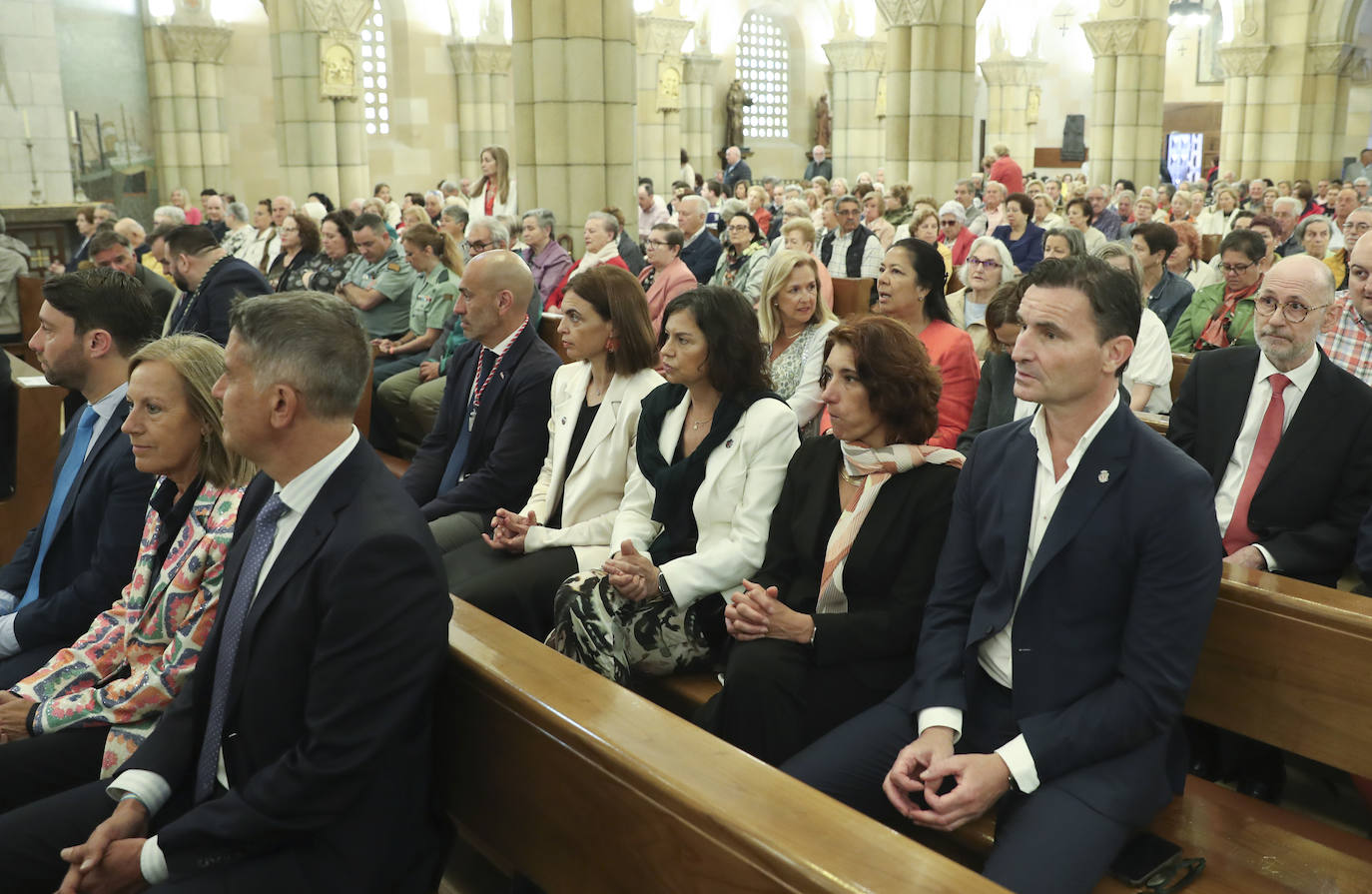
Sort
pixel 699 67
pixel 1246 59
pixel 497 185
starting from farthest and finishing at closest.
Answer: pixel 699 67 → pixel 1246 59 → pixel 497 185

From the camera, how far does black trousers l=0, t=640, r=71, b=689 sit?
3.21 m

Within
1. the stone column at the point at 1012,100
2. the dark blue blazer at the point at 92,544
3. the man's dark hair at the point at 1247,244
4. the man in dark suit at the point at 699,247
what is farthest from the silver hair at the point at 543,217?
the stone column at the point at 1012,100

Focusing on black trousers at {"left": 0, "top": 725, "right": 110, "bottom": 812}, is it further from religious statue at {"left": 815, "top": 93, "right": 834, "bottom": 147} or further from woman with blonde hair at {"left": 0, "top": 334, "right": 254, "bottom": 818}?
religious statue at {"left": 815, "top": 93, "right": 834, "bottom": 147}

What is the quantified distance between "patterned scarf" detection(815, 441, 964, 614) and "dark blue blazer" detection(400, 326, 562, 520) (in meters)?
1.72

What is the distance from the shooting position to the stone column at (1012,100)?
27.9m

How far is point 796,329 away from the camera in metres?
4.91

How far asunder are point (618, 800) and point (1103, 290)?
1.48 metres

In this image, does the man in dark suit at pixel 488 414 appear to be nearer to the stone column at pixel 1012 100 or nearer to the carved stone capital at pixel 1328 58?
the carved stone capital at pixel 1328 58

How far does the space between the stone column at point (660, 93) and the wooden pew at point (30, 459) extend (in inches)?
672

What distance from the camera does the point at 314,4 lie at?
1550 cm

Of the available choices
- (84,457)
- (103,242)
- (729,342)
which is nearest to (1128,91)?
(103,242)

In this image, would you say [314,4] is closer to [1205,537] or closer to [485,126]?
[485,126]

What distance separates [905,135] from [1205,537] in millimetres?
12722

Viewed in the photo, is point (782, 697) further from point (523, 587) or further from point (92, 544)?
point (92, 544)
